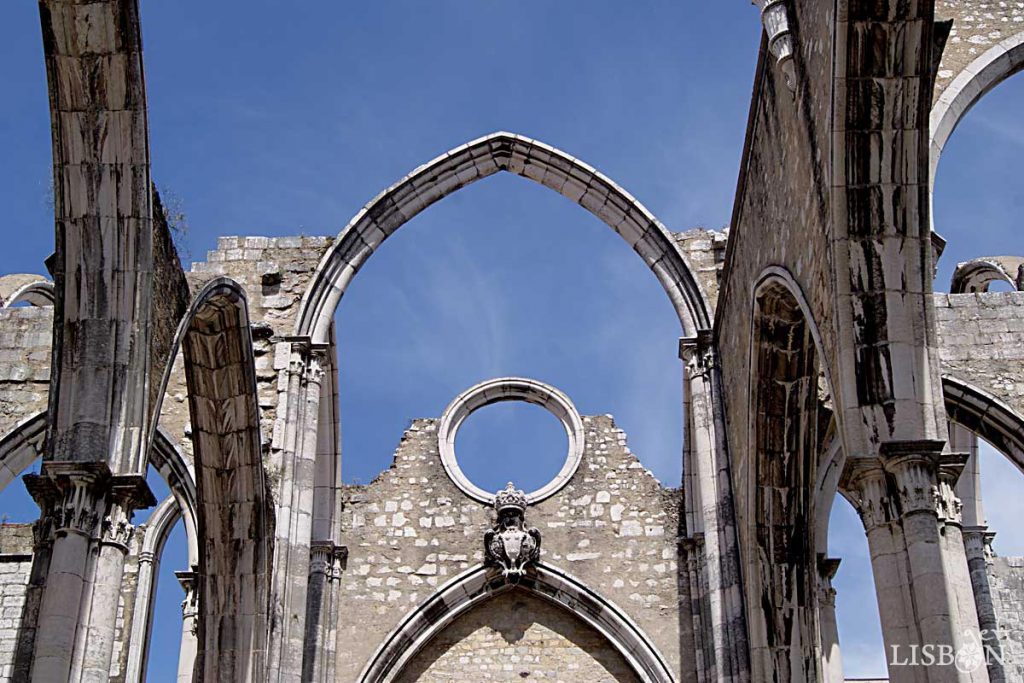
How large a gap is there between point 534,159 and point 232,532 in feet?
15.4

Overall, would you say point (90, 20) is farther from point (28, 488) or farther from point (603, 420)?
point (603, 420)

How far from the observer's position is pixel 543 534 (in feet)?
43.9

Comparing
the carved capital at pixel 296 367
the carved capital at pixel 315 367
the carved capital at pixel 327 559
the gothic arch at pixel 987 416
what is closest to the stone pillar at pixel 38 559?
the carved capital at pixel 296 367

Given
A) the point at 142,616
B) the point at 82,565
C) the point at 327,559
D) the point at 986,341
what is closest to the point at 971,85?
the point at 986,341

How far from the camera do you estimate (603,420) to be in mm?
14031

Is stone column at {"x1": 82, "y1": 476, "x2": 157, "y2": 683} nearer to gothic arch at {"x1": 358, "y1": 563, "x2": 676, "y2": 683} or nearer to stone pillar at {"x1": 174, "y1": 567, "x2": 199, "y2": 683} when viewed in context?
stone pillar at {"x1": 174, "y1": 567, "x2": 199, "y2": 683}

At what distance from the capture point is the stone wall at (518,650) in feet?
42.1

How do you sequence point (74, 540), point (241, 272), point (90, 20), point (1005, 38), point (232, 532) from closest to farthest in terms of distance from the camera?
point (74, 540) → point (90, 20) → point (1005, 38) → point (232, 532) → point (241, 272)

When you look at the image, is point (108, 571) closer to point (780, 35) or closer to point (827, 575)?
point (780, 35)

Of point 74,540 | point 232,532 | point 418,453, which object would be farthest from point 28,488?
point 418,453

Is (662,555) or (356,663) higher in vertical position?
(662,555)

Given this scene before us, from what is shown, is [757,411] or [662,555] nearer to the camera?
[757,411]

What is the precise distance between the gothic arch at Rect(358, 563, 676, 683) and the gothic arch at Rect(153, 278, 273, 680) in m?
2.16

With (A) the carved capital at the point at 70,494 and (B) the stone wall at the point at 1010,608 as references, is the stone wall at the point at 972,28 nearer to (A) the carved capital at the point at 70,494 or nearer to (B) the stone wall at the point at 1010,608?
(B) the stone wall at the point at 1010,608
